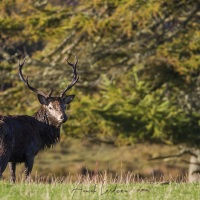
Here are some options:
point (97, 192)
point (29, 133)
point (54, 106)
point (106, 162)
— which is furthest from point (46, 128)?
point (106, 162)

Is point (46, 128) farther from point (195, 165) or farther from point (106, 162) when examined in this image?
point (106, 162)

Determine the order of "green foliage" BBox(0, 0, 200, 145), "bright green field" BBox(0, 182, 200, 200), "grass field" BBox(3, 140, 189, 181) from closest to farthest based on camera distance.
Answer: "bright green field" BBox(0, 182, 200, 200)
"green foliage" BBox(0, 0, 200, 145)
"grass field" BBox(3, 140, 189, 181)

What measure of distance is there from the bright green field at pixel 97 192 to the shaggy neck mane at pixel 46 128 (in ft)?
7.22

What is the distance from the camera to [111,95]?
69.7 feet

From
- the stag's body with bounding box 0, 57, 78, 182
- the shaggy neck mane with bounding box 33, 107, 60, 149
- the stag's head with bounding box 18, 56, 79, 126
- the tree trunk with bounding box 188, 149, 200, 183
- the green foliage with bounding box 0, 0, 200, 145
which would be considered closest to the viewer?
the stag's body with bounding box 0, 57, 78, 182

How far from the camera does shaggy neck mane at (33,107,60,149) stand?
1232 cm

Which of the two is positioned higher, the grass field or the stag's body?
the stag's body

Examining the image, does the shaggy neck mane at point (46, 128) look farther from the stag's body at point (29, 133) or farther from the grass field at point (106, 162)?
the grass field at point (106, 162)

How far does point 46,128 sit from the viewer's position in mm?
12383

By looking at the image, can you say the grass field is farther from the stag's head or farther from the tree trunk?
the stag's head

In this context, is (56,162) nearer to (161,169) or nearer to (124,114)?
(161,169)

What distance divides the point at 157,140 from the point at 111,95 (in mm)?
2161

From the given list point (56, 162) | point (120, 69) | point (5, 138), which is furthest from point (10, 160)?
point (56, 162)

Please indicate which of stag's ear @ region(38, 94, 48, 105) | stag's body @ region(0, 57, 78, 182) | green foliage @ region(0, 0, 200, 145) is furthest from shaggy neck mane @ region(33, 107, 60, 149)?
green foliage @ region(0, 0, 200, 145)
